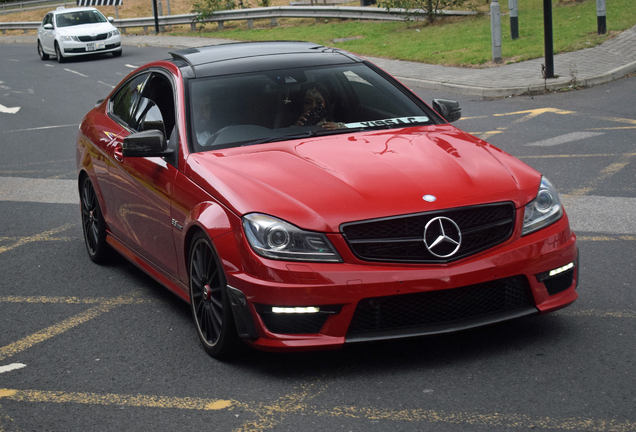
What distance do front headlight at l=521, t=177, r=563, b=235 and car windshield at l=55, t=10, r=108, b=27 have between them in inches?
1012

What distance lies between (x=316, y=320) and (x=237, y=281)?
43 centimetres

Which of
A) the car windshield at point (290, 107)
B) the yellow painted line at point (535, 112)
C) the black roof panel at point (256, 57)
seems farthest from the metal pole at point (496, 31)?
the car windshield at point (290, 107)

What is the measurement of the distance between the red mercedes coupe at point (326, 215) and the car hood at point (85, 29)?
22.6m

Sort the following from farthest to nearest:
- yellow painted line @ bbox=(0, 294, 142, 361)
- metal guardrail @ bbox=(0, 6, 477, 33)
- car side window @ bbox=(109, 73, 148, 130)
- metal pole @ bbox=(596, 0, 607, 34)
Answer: metal guardrail @ bbox=(0, 6, 477, 33) → metal pole @ bbox=(596, 0, 607, 34) → car side window @ bbox=(109, 73, 148, 130) → yellow painted line @ bbox=(0, 294, 142, 361)

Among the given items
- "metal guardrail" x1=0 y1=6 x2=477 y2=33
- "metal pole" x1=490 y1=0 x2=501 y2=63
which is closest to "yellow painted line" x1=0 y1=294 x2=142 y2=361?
"metal pole" x1=490 y1=0 x2=501 y2=63

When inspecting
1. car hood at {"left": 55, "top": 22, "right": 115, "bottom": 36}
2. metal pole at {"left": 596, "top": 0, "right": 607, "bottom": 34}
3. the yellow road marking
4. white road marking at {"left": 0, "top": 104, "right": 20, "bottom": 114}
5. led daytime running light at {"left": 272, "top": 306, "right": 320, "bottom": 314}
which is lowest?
the yellow road marking

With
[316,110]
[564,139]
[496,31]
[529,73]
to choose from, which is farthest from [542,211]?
[496,31]

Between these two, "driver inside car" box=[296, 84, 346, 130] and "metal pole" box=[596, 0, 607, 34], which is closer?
"driver inside car" box=[296, 84, 346, 130]

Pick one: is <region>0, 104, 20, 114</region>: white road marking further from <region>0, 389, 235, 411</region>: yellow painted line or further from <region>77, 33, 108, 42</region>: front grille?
<region>0, 389, 235, 411</region>: yellow painted line

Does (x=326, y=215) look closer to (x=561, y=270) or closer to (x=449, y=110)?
(x=561, y=270)

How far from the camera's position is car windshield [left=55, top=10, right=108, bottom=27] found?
28047 millimetres

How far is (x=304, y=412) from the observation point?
3863 millimetres

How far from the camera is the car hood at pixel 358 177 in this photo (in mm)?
4117

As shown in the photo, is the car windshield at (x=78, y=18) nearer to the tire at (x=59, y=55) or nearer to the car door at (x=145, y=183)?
the tire at (x=59, y=55)
